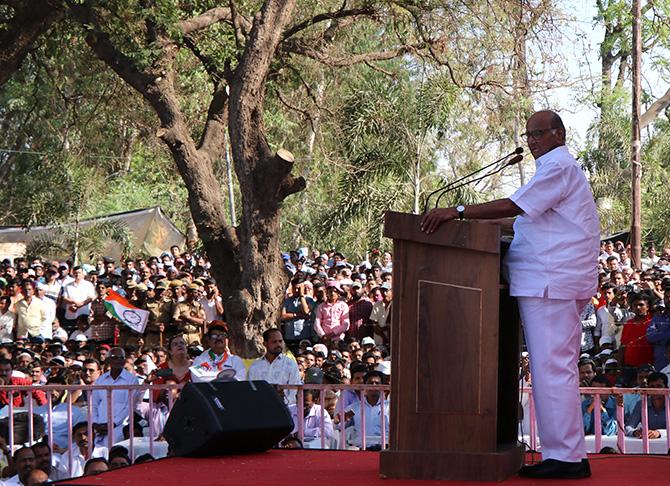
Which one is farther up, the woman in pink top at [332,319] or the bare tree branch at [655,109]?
the bare tree branch at [655,109]

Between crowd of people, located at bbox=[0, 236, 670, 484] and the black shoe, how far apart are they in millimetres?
431

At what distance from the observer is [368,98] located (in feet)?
69.7

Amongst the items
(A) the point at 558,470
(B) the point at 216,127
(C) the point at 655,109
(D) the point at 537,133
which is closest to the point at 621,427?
(A) the point at 558,470

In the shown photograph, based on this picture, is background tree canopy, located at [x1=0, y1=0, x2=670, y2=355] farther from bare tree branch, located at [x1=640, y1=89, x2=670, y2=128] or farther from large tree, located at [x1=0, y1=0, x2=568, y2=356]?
bare tree branch, located at [x1=640, y1=89, x2=670, y2=128]

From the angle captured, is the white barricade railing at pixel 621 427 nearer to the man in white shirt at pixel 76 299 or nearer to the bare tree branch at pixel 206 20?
the bare tree branch at pixel 206 20

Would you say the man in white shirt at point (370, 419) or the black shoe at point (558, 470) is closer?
the black shoe at point (558, 470)

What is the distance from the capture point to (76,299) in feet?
60.6

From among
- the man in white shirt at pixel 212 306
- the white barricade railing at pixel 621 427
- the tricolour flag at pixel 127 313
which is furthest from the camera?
the man in white shirt at pixel 212 306

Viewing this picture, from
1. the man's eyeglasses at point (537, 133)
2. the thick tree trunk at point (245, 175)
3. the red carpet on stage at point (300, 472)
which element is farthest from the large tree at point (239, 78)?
the man's eyeglasses at point (537, 133)

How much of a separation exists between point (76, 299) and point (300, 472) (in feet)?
44.5

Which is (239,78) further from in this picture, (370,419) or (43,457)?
(43,457)

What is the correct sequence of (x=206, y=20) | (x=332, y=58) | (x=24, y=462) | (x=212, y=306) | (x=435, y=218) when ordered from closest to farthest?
(x=435, y=218), (x=24, y=462), (x=206, y=20), (x=332, y=58), (x=212, y=306)

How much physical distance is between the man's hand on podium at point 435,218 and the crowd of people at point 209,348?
2.79ft

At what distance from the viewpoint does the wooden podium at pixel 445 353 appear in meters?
5.01
